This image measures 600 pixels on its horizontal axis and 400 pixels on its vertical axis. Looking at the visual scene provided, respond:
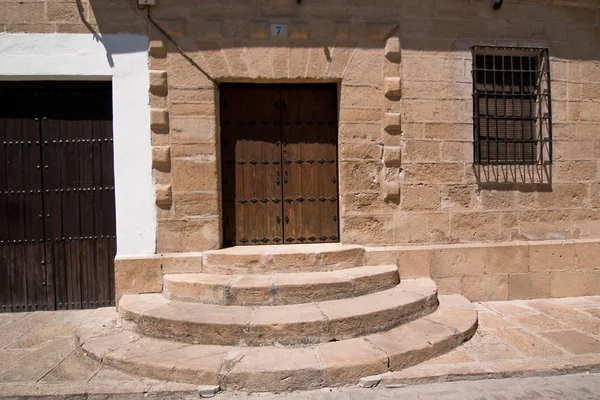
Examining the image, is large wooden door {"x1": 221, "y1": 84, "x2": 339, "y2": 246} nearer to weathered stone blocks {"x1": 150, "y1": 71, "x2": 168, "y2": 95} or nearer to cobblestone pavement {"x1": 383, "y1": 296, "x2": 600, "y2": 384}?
weathered stone blocks {"x1": 150, "y1": 71, "x2": 168, "y2": 95}

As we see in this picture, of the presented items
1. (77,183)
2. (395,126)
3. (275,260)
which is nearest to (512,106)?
(395,126)

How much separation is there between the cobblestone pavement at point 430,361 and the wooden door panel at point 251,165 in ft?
5.79

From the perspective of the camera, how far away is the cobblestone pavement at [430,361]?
8.73 feet

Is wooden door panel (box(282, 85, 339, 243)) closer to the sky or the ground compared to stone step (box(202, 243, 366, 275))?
closer to the sky

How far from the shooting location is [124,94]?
3926mm

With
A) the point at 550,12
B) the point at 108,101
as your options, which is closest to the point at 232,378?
the point at 108,101

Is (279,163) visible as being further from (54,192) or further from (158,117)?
(54,192)

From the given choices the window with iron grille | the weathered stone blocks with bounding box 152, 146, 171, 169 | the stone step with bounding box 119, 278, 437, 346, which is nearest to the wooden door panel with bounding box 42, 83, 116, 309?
the weathered stone blocks with bounding box 152, 146, 171, 169

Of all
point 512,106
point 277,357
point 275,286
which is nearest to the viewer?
point 277,357

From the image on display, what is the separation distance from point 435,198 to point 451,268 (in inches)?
29.8

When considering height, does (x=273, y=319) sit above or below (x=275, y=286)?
below

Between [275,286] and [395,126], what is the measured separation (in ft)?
6.84

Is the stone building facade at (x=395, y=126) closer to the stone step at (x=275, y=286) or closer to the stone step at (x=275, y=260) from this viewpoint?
the stone step at (x=275, y=260)

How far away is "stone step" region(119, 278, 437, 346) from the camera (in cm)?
303
